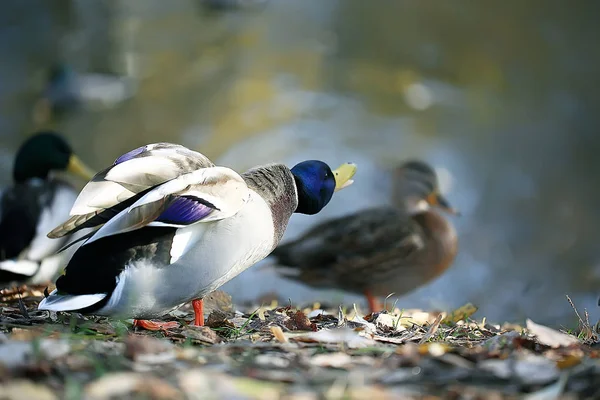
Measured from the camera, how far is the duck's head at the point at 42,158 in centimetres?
616

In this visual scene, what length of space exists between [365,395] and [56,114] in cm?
1138

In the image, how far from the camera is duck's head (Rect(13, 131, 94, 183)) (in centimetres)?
616

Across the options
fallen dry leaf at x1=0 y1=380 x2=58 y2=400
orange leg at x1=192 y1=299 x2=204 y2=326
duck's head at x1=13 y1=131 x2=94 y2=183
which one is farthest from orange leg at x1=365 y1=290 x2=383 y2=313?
fallen dry leaf at x1=0 y1=380 x2=58 y2=400

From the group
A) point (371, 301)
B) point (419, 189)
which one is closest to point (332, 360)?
point (371, 301)

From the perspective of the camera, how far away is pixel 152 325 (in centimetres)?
311

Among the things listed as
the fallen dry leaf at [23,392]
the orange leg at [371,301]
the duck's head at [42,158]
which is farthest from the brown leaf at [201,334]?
the duck's head at [42,158]

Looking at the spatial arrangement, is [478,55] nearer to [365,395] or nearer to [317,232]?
[317,232]

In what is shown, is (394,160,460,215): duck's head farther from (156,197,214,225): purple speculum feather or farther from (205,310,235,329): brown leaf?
(156,197,214,225): purple speculum feather

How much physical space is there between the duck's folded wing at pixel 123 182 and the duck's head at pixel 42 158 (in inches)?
129

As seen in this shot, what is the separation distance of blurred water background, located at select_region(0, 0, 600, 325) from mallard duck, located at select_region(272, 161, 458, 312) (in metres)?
2.26

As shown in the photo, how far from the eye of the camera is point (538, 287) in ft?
26.8

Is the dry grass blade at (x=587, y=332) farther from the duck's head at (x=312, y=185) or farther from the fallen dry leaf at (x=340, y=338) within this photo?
the duck's head at (x=312, y=185)

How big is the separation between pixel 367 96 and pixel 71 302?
8.87 meters

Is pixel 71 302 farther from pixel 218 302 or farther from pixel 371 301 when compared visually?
pixel 371 301
